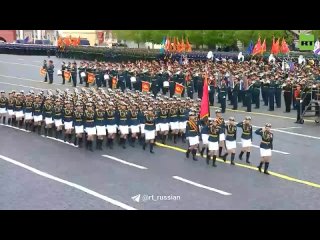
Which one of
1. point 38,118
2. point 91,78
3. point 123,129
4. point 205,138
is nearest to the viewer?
point 205,138

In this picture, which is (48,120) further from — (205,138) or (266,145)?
(266,145)

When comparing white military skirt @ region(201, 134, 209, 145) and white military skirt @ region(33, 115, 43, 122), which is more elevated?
white military skirt @ region(33, 115, 43, 122)

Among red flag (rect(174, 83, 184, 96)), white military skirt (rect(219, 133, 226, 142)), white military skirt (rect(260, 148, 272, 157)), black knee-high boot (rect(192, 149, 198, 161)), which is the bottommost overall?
black knee-high boot (rect(192, 149, 198, 161))

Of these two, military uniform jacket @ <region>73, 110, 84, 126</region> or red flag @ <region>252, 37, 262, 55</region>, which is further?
red flag @ <region>252, 37, 262, 55</region>

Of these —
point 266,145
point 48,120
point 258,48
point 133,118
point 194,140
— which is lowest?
point 194,140

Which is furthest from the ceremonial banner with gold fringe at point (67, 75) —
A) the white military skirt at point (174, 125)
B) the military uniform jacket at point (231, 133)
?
the military uniform jacket at point (231, 133)

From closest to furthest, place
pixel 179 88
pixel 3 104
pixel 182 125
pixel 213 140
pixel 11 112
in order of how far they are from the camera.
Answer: pixel 213 140 → pixel 182 125 → pixel 11 112 → pixel 3 104 → pixel 179 88

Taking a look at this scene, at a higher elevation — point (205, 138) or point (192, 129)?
point (192, 129)

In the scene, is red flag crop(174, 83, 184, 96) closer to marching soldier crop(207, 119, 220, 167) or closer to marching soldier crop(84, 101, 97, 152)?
marching soldier crop(84, 101, 97, 152)

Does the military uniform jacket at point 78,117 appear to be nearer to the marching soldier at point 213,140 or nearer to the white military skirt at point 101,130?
the white military skirt at point 101,130

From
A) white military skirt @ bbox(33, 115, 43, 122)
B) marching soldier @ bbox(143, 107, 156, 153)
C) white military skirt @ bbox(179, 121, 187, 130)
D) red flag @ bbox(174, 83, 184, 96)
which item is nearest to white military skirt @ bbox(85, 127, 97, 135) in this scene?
marching soldier @ bbox(143, 107, 156, 153)

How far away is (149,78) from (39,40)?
41963 mm

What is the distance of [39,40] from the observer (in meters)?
73.2

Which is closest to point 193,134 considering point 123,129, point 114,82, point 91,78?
point 123,129
